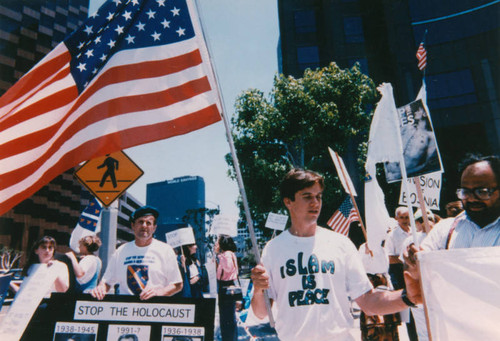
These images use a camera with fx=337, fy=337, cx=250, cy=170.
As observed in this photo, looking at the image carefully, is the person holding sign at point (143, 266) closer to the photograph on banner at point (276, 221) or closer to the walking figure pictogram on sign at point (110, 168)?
the walking figure pictogram on sign at point (110, 168)

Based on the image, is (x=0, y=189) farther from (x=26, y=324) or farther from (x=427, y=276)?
(x=427, y=276)

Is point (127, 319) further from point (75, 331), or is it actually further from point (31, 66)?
point (31, 66)

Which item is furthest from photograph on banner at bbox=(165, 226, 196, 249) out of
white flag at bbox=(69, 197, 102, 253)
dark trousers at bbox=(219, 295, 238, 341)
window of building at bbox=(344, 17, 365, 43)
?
window of building at bbox=(344, 17, 365, 43)

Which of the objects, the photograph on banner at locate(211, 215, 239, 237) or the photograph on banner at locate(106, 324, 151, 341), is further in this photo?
the photograph on banner at locate(211, 215, 239, 237)

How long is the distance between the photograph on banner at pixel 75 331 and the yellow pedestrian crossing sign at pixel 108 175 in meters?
2.93

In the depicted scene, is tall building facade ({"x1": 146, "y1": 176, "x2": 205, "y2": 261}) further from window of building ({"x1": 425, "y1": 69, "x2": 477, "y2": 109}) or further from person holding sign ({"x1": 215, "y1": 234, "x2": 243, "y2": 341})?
person holding sign ({"x1": 215, "y1": 234, "x2": 243, "y2": 341})

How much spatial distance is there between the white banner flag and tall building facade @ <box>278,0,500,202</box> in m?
21.8

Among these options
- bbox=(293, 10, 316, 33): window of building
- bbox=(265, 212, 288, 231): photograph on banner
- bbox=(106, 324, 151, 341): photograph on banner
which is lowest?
bbox=(106, 324, 151, 341): photograph on banner

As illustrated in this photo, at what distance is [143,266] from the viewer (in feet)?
12.3

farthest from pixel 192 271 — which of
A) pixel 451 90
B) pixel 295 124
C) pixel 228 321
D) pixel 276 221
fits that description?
pixel 451 90

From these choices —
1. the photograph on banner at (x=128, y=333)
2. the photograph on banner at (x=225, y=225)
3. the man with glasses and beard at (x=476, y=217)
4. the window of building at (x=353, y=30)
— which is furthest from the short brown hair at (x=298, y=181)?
the window of building at (x=353, y=30)

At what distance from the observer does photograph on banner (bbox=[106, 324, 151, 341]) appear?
284 cm

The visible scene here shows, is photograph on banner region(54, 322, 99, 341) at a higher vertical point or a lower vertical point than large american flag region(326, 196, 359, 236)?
lower

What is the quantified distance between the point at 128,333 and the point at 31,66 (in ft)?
165
